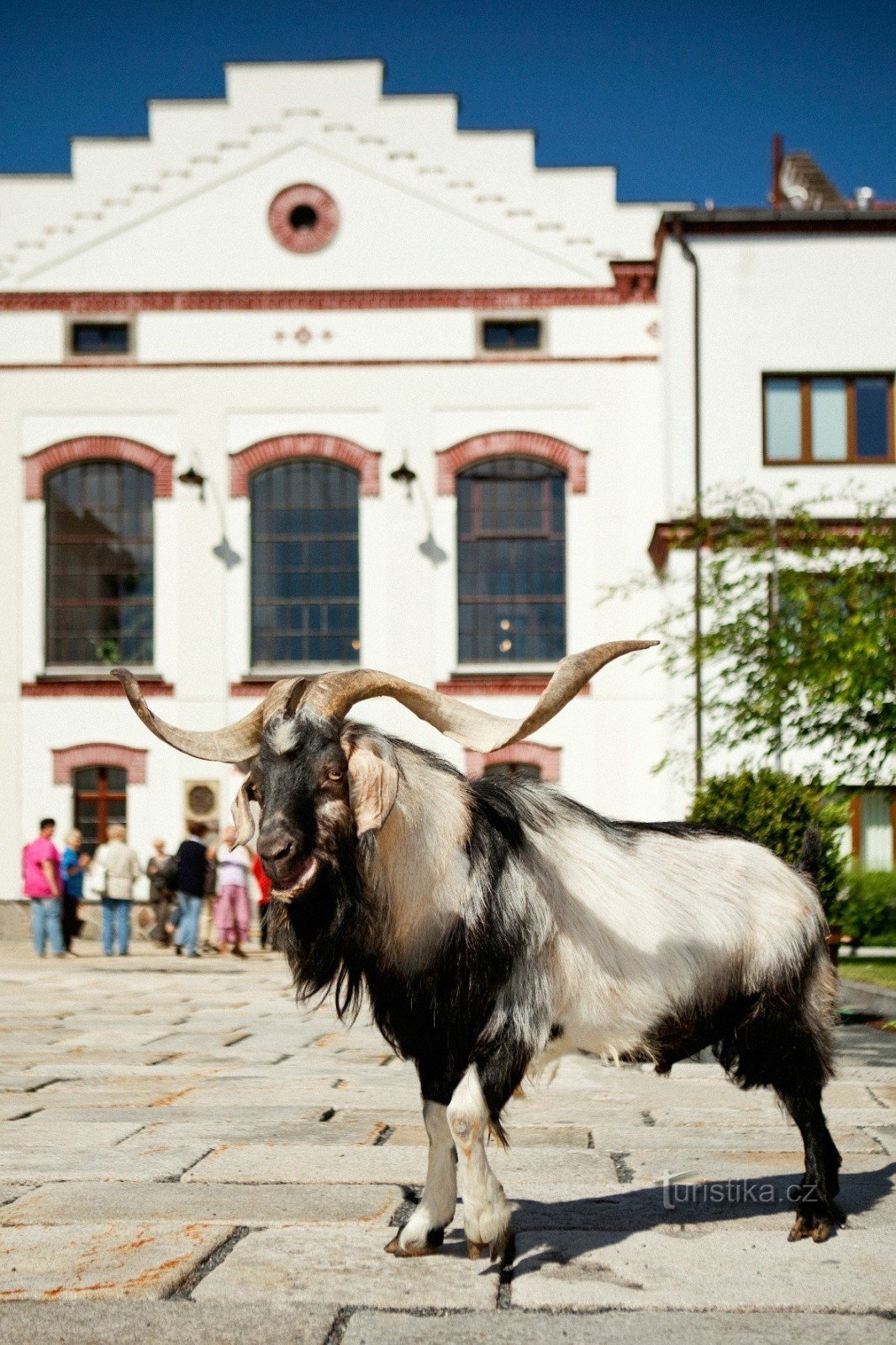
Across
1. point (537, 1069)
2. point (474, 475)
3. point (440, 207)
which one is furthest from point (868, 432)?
point (537, 1069)

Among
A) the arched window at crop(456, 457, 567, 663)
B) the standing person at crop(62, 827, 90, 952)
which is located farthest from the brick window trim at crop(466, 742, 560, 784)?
the standing person at crop(62, 827, 90, 952)

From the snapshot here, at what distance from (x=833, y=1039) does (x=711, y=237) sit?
22.3 meters

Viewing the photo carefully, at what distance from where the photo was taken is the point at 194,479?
27.0 meters

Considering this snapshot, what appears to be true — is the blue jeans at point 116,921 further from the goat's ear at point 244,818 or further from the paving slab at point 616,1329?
the paving slab at point 616,1329

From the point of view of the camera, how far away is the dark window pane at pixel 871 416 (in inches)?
1001

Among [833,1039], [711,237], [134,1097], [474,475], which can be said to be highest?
[711,237]

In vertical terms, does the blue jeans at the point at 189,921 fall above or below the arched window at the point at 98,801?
below

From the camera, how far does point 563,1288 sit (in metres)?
4.33

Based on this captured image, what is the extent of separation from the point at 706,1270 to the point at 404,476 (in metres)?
23.1

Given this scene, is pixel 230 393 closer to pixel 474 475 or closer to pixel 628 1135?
pixel 474 475

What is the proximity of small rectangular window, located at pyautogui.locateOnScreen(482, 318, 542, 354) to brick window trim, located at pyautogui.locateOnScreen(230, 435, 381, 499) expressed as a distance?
3.03 meters

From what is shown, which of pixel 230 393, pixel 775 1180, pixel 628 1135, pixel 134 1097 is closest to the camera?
pixel 775 1180

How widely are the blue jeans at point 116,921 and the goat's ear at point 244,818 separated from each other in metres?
17.1

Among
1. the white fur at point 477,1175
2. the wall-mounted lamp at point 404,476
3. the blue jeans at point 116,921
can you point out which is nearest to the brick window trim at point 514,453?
the wall-mounted lamp at point 404,476
